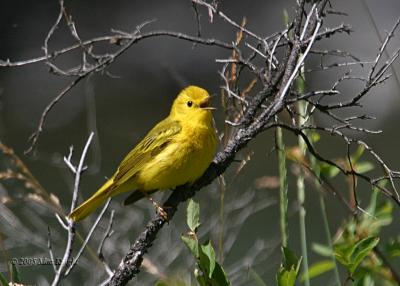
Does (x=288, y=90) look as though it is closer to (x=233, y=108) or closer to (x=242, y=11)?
(x=233, y=108)

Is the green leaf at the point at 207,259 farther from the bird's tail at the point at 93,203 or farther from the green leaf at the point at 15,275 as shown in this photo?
the bird's tail at the point at 93,203

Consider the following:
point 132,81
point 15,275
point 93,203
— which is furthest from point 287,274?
point 132,81

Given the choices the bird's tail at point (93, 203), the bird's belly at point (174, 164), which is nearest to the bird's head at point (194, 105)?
the bird's belly at point (174, 164)

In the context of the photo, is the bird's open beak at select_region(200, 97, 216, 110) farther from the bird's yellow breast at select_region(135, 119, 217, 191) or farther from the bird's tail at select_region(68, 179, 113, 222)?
the bird's tail at select_region(68, 179, 113, 222)

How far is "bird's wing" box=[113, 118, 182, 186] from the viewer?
392 cm

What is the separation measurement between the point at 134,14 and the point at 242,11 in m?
1.63

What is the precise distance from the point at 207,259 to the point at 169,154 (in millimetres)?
1804

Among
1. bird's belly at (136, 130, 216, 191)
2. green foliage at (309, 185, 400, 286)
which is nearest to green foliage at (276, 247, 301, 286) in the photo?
green foliage at (309, 185, 400, 286)

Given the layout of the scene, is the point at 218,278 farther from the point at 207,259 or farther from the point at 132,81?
the point at 132,81

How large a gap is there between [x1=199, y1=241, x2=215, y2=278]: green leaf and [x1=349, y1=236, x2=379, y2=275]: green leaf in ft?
1.17

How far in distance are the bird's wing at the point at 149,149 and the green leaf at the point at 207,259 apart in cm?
176

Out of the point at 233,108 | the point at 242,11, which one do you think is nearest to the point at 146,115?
the point at 242,11

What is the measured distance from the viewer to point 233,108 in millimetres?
2877

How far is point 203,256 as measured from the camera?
2146 mm
